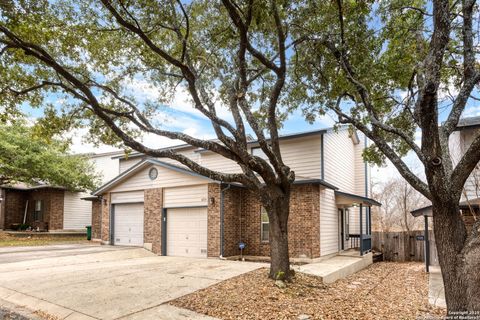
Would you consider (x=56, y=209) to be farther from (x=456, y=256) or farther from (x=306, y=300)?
(x=456, y=256)

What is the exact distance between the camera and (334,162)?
16109 millimetres

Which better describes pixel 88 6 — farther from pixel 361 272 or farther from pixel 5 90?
pixel 361 272

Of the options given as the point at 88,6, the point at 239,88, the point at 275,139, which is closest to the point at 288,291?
the point at 275,139

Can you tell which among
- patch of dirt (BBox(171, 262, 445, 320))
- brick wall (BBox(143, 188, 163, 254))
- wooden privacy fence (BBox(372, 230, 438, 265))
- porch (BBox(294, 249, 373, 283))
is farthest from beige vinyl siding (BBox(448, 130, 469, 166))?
brick wall (BBox(143, 188, 163, 254))

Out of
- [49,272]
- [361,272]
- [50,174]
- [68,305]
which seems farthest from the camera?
[50,174]

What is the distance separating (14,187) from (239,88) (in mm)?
23658

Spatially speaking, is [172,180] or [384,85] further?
[172,180]

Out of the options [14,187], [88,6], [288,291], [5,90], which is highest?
[88,6]

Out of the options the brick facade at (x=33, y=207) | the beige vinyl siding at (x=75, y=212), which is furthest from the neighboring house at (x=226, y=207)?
the beige vinyl siding at (x=75, y=212)

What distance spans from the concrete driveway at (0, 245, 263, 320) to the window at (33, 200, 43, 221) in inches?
464

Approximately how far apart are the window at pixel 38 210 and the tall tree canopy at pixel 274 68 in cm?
1822

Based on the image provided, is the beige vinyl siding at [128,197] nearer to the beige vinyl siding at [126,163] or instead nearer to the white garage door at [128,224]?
the white garage door at [128,224]

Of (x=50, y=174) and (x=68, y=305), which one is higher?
(x=50, y=174)

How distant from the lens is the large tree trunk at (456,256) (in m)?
4.91
